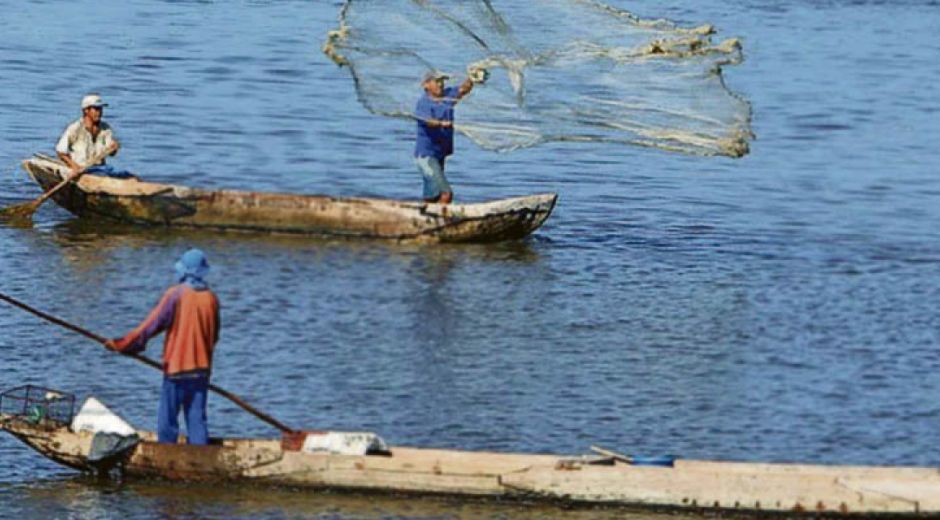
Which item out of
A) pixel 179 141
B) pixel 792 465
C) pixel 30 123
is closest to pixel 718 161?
pixel 179 141

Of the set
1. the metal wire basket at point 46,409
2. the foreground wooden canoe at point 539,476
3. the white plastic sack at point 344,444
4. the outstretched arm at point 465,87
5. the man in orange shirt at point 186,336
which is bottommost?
the foreground wooden canoe at point 539,476

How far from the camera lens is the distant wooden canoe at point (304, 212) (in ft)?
88.7

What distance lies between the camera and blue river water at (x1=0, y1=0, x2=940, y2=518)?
67.1 feet

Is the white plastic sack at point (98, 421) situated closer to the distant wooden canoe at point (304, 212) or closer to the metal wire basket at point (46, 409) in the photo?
the metal wire basket at point (46, 409)

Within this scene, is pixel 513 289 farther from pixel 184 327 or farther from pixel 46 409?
pixel 184 327

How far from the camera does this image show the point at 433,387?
→ 21672mm

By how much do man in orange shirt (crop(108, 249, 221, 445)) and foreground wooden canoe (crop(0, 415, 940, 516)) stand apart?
39 cm

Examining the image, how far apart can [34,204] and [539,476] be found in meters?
11.5

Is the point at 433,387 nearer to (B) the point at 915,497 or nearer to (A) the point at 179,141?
(B) the point at 915,497

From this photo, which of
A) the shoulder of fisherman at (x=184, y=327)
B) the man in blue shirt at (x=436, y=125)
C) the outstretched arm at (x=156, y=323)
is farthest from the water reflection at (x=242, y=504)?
the man in blue shirt at (x=436, y=125)

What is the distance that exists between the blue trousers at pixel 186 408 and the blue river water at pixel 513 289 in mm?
376

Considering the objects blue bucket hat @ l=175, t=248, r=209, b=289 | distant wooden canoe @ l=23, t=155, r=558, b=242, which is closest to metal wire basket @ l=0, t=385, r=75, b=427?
blue bucket hat @ l=175, t=248, r=209, b=289

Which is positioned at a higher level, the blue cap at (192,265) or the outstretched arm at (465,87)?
the outstretched arm at (465,87)

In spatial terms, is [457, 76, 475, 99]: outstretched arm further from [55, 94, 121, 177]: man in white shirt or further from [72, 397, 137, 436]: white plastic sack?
[72, 397, 137, 436]: white plastic sack
